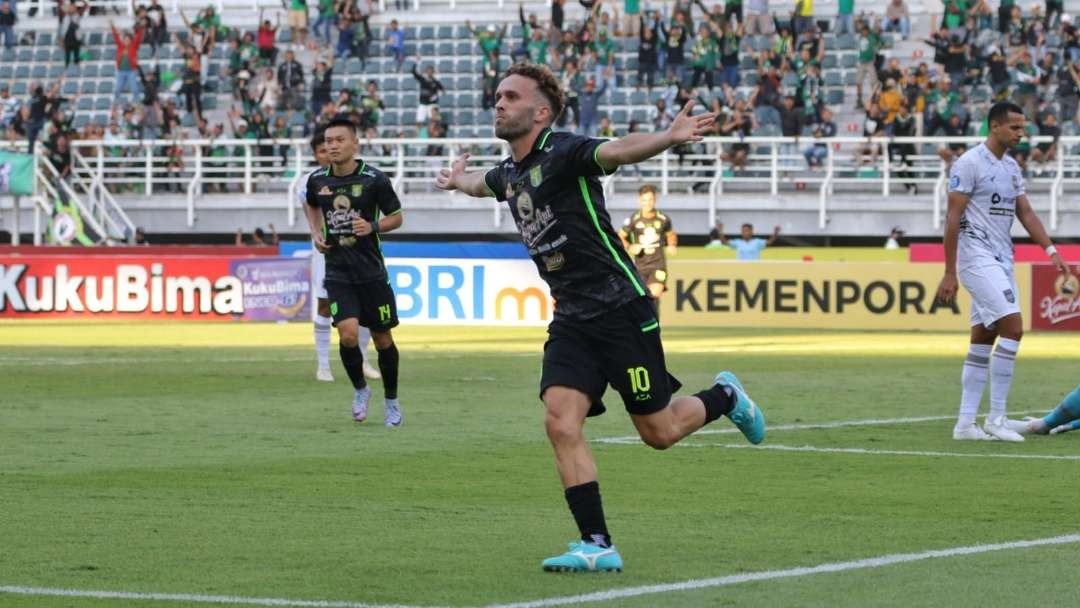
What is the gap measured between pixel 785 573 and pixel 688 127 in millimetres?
1681

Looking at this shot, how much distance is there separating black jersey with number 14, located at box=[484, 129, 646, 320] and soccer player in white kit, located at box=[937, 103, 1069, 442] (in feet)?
17.0

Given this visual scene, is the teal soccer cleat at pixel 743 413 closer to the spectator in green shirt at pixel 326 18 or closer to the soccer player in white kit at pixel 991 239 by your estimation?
the soccer player in white kit at pixel 991 239

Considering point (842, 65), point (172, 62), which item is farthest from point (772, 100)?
point (172, 62)

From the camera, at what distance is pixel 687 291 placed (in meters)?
32.8

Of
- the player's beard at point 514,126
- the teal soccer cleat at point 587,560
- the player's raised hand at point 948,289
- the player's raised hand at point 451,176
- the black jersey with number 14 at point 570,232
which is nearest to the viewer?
the teal soccer cleat at point 587,560

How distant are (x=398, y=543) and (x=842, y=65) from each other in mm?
33692

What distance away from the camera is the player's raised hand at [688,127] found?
7480 mm

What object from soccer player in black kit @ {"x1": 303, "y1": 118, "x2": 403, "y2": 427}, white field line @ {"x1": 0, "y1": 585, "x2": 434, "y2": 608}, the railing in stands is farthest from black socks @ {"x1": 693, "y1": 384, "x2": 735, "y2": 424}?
the railing in stands

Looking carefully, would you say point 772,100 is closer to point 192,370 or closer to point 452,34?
point 452,34

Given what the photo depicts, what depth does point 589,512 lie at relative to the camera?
791cm

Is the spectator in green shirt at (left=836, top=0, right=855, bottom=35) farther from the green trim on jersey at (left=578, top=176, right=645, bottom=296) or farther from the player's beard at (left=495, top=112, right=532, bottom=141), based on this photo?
the player's beard at (left=495, top=112, right=532, bottom=141)

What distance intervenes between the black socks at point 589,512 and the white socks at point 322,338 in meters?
11.9

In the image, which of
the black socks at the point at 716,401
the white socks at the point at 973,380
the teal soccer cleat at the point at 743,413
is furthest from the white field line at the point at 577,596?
the white socks at the point at 973,380

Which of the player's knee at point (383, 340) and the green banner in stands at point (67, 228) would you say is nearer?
the player's knee at point (383, 340)
